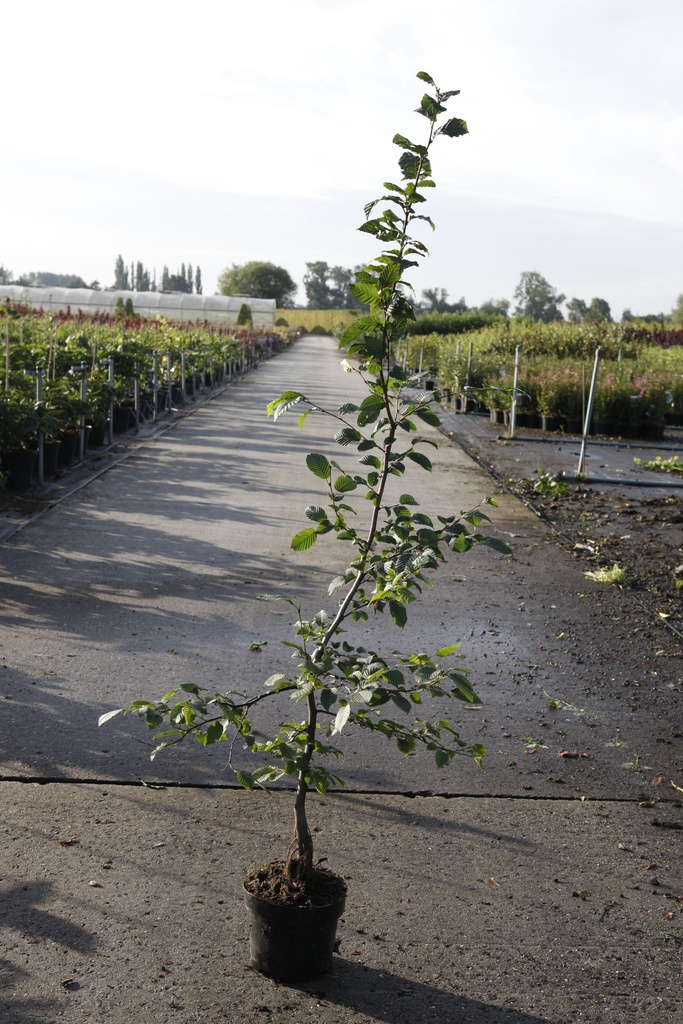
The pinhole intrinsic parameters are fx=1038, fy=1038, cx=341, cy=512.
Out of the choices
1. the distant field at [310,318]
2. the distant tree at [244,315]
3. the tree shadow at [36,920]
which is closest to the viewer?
the tree shadow at [36,920]

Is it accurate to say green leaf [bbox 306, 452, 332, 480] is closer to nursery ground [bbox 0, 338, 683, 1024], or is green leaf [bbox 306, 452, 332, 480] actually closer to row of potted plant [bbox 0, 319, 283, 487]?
nursery ground [bbox 0, 338, 683, 1024]

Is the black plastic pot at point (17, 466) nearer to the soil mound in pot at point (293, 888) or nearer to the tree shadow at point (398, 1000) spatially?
the soil mound in pot at point (293, 888)

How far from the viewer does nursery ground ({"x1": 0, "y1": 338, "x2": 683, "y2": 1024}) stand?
9.78ft

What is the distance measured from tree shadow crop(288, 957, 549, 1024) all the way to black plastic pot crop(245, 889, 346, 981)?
56mm

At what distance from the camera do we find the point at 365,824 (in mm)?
4008

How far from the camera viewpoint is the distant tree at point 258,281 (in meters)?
119

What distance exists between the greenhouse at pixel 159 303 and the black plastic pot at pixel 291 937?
60902mm

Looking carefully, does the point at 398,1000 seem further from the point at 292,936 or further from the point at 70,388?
the point at 70,388

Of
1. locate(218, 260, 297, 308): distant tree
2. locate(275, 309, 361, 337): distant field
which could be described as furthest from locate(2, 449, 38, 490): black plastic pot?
locate(218, 260, 297, 308): distant tree

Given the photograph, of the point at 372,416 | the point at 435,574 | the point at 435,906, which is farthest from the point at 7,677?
the point at 435,574

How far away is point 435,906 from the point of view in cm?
343

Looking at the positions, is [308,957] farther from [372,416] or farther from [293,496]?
[293,496]

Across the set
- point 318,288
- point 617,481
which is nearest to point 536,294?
point 318,288

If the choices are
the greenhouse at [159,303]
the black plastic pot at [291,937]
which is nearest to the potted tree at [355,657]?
the black plastic pot at [291,937]
